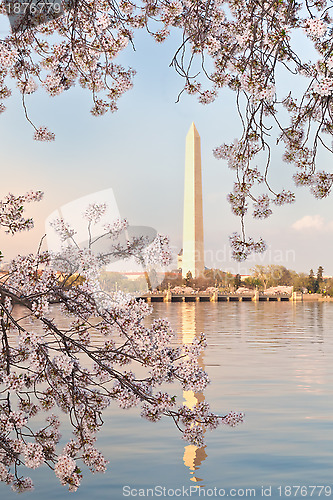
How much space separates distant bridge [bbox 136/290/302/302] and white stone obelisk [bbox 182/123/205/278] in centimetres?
1498

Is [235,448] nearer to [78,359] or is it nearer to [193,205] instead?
[78,359]

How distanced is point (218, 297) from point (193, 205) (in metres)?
39.8

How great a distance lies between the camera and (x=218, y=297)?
95500 millimetres

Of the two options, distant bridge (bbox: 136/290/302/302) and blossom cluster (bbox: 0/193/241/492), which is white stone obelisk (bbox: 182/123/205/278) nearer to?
distant bridge (bbox: 136/290/302/302)

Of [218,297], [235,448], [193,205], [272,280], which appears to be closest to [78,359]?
[235,448]

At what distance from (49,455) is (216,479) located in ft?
8.91

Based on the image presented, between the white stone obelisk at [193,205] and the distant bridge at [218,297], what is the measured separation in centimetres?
1498

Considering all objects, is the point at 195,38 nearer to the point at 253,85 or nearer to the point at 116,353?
the point at 253,85

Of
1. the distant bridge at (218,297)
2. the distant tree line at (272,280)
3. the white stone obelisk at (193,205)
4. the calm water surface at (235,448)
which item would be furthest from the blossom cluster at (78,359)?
the distant tree line at (272,280)

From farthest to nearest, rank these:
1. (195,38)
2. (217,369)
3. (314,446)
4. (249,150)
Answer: (217,369), (314,446), (195,38), (249,150)

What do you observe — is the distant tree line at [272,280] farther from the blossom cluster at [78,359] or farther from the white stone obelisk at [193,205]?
the blossom cluster at [78,359]

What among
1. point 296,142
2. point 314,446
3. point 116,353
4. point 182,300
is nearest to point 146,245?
point 116,353

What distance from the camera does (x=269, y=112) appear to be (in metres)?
5.07

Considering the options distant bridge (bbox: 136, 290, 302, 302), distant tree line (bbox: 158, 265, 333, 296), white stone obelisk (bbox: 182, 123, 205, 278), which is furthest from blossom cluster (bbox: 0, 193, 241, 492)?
distant tree line (bbox: 158, 265, 333, 296)
